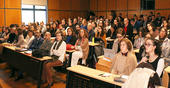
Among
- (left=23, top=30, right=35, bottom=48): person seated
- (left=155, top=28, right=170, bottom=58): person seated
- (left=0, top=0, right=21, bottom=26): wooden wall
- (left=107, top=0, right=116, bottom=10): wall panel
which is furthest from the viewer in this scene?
(left=107, top=0, right=116, bottom=10): wall panel

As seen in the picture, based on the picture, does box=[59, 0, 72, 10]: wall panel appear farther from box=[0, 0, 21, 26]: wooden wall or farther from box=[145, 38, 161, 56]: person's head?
box=[145, 38, 161, 56]: person's head

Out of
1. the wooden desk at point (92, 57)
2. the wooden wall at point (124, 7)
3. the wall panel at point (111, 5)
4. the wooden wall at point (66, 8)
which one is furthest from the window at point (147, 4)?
the wooden desk at point (92, 57)

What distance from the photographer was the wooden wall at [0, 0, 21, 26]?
42.9 ft

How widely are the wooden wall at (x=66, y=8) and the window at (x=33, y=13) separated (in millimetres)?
543

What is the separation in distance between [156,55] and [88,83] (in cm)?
140

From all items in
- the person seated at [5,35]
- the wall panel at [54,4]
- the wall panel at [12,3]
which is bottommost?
the person seated at [5,35]

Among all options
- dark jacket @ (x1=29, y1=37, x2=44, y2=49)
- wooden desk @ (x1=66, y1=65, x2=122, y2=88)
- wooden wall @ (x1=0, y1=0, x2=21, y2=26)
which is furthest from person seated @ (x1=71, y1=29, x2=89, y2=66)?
wooden wall @ (x1=0, y1=0, x2=21, y2=26)

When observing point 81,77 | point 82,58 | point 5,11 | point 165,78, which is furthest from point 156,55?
point 5,11

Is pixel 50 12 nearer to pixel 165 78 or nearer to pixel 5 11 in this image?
pixel 5 11

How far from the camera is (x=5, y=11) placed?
1323 cm

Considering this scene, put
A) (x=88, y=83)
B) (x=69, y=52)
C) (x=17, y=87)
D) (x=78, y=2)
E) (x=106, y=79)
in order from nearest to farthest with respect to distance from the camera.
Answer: (x=106, y=79), (x=88, y=83), (x=17, y=87), (x=69, y=52), (x=78, y=2)

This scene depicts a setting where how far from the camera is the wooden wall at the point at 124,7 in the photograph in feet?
46.4

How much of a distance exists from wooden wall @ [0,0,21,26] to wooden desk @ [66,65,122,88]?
1086 cm

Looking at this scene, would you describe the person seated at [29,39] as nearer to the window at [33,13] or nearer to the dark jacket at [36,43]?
the dark jacket at [36,43]
